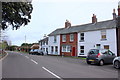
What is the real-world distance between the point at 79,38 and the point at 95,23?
4644 millimetres

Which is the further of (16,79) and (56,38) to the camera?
(56,38)

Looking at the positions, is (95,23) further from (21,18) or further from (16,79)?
(16,79)

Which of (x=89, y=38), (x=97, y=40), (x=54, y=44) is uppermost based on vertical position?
(x=89, y=38)

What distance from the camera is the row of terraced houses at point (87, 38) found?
90.4 feet

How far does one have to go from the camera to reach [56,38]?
4344 centimetres

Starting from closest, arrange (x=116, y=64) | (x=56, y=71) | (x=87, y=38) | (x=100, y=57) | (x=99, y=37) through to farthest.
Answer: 1. (x=56, y=71)
2. (x=116, y=64)
3. (x=100, y=57)
4. (x=99, y=37)
5. (x=87, y=38)

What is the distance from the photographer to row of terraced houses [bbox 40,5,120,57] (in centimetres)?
2756

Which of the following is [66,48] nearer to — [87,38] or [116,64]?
[87,38]

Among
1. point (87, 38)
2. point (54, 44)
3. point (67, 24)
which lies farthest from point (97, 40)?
point (54, 44)

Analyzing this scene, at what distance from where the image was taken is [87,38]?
108ft

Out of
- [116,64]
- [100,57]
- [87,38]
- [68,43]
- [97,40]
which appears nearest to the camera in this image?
[116,64]

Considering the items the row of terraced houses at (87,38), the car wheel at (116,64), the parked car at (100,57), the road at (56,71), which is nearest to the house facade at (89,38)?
the row of terraced houses at (87,38)

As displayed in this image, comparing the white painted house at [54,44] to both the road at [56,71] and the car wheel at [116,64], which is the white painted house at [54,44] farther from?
the car wheel at [116,64]

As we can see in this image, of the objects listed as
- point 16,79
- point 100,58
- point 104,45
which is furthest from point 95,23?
point 16,79
